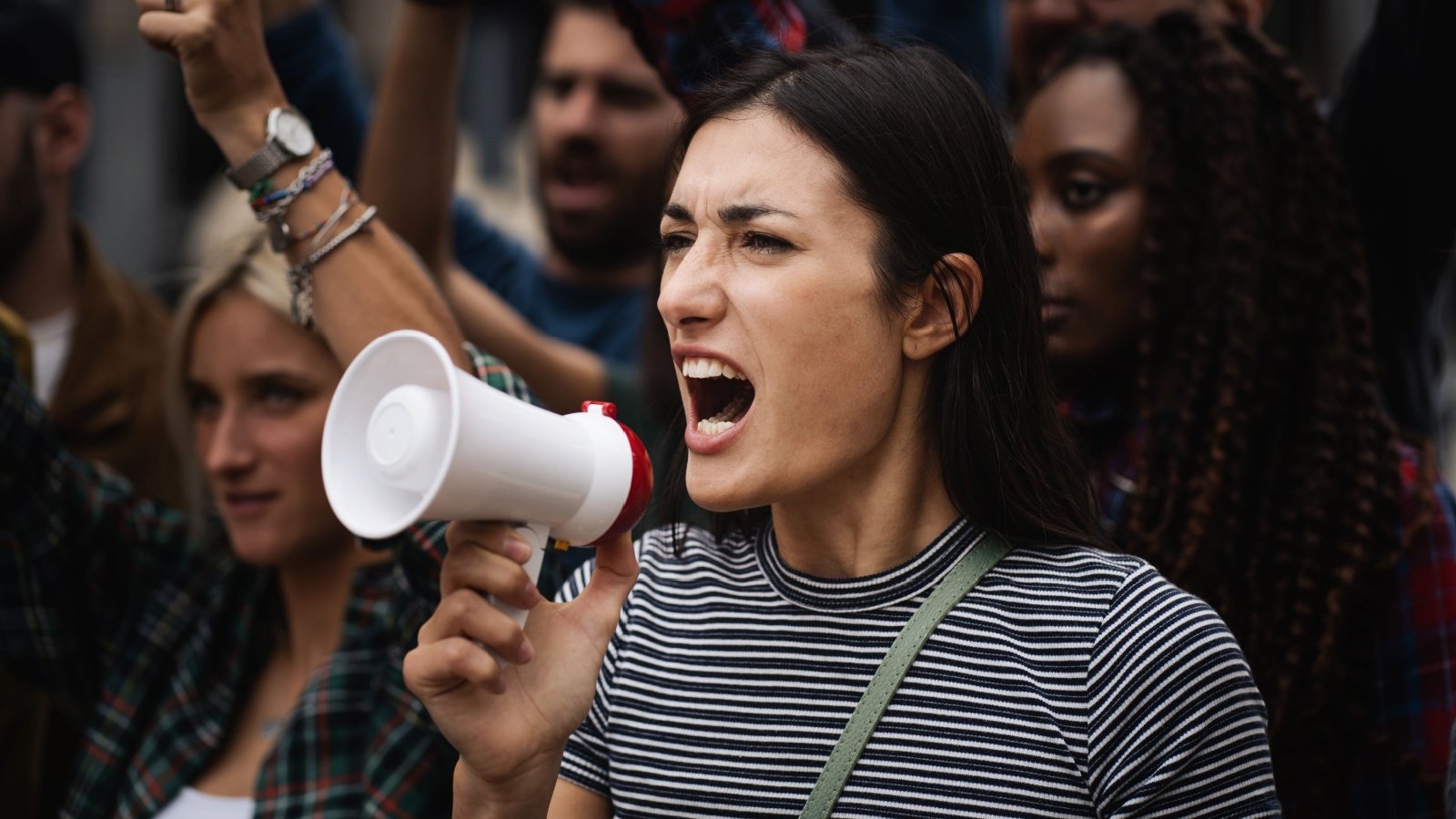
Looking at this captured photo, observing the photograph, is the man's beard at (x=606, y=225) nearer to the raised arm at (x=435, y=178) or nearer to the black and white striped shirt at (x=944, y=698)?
the raised arm at (x=435, y=178)

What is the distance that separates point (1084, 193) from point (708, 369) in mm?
1357

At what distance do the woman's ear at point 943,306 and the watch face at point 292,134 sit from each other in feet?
3.43

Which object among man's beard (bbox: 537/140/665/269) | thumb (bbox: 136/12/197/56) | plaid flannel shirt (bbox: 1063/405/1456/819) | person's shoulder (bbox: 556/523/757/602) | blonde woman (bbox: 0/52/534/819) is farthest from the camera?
man's beard (bbox: 537/140/665/269)

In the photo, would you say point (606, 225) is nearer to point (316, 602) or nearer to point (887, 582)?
point (316, 602)

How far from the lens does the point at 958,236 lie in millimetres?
2006

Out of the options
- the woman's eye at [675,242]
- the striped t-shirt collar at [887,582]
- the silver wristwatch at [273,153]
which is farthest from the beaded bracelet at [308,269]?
the striped t-shirt collar at [887,582]

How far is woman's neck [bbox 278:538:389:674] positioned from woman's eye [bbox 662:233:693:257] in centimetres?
129

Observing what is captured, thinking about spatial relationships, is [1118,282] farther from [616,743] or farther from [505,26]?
[505,26]

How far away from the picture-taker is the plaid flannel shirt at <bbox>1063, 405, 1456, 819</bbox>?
2428 millimetres

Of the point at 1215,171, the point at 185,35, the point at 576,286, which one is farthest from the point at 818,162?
the point at 576,286

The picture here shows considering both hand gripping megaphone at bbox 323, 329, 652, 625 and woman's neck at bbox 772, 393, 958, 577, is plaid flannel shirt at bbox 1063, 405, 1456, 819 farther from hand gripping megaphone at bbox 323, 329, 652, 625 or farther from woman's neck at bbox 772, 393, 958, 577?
hand gripping megaphone at bbox 323, 329, 652, 625

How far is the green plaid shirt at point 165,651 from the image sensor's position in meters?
2.71

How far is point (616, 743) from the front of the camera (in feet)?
6.64

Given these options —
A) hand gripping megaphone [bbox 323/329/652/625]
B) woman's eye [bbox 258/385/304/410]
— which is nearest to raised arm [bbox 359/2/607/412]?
woman's eye [bbox 258/385/304/410]
